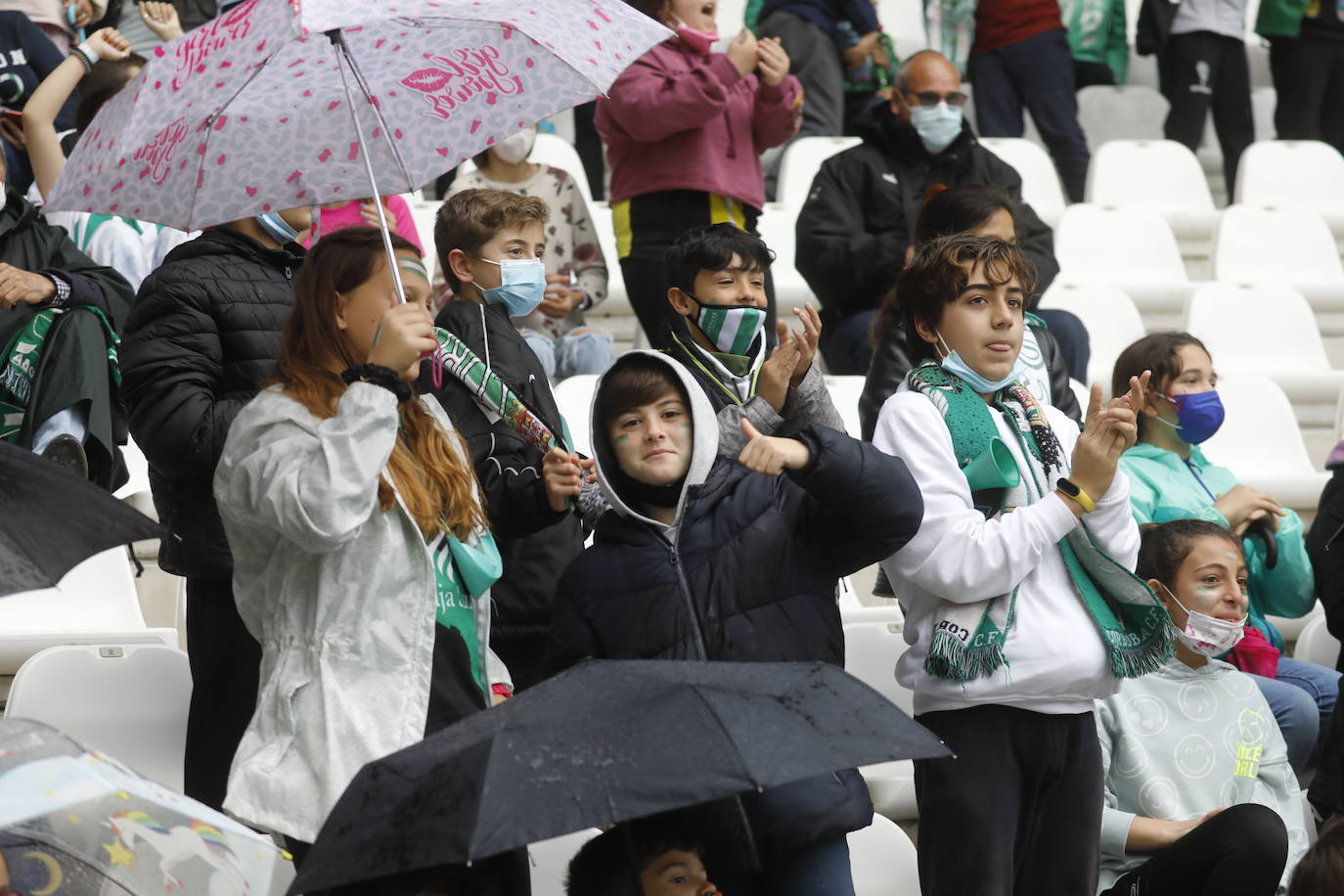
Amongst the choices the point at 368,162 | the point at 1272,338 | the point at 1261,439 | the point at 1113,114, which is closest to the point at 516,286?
the point at 368,162

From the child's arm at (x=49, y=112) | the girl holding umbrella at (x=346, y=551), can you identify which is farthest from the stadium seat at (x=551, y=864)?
the child's arm at (x=49, y=112)

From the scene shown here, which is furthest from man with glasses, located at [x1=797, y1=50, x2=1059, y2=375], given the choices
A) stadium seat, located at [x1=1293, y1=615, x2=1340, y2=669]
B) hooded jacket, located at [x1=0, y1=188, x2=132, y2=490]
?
hooded jacket, located at [x1=0, y1=188, x2=132, y2=490]

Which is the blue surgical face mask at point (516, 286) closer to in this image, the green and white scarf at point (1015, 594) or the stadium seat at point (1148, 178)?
the green and white scarf at point (1015, 594)

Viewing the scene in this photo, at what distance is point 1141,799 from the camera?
345cm

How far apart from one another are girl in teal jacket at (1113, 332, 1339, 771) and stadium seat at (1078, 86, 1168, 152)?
4847 millimetres

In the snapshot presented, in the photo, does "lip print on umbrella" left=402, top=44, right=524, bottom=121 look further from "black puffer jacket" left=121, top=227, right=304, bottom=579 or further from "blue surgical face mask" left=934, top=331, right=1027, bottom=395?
"blue surgical face mask" left=934, top=331, right=1027, bottom=395

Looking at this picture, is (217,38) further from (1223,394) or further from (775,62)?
(1223,394)

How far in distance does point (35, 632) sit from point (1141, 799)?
7.42 ft

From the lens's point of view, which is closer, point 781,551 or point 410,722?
point 410,722

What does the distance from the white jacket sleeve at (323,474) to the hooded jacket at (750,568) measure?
41 centimetres

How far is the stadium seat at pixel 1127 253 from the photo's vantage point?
6809 millimetres

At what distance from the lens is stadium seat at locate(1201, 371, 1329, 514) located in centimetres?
540

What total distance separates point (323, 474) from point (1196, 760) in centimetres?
193

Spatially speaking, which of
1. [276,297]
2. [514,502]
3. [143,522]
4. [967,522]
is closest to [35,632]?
[276,297]
